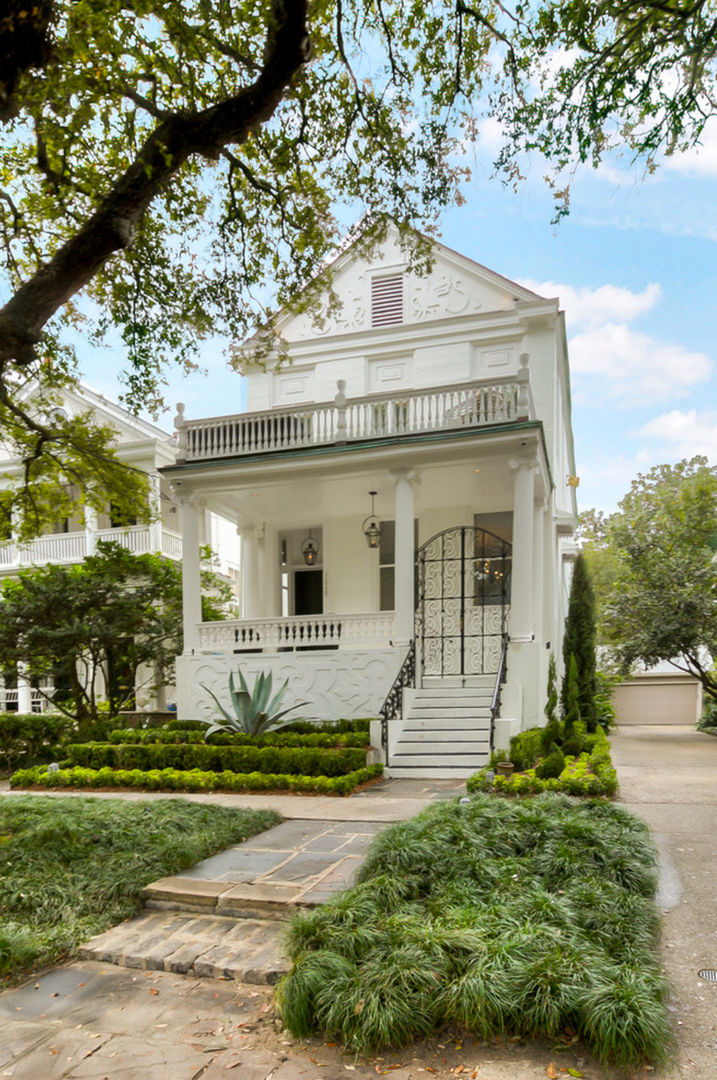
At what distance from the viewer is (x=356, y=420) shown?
13.4m

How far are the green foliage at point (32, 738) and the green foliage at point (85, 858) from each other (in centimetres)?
601

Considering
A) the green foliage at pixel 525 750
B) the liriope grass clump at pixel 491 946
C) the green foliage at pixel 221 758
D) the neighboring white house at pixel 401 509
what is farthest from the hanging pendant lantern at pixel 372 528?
the liriope grass clump at pixel 491 946

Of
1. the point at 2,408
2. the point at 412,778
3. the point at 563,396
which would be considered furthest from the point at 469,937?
the point at 563,396

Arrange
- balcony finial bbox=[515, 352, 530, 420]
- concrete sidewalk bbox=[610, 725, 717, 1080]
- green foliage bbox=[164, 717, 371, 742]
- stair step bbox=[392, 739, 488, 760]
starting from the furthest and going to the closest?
balcony finial bbox=[515, 352, 530, 420] < green foliage bbox=[164, 717, 371, 742] < stair step bbox=[392, 739, 488, 760] < concrete sidewalk bbox=[610, 725, 717, 1080]

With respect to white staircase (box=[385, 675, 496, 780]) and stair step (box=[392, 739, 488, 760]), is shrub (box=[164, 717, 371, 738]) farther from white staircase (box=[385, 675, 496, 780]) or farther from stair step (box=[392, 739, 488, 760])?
stair step (box=[392, 739, 488, 760])

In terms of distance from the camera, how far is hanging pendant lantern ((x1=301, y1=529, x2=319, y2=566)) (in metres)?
16.4

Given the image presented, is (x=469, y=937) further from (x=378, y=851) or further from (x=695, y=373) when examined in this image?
(x=695, y=373)

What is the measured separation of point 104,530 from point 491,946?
687 inches

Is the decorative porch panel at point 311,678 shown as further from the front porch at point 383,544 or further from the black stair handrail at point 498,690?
the black stair handrail at point 498,690

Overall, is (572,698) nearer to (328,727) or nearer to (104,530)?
(328,727)

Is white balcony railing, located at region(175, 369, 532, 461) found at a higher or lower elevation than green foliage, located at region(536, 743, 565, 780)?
higher

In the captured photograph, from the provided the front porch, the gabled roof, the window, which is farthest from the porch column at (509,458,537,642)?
the gabled roof

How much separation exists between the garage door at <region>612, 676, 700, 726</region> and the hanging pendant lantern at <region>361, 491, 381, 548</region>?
14507 millimetres

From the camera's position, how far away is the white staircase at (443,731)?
10008 millimetres
